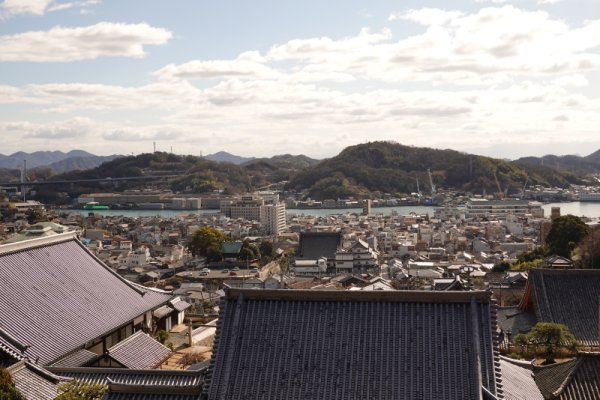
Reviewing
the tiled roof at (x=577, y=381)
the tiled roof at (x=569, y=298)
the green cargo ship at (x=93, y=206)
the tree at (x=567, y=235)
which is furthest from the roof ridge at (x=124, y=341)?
the green cargo ship at (x=93, y=206)

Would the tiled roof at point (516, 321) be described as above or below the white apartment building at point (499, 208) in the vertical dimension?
above

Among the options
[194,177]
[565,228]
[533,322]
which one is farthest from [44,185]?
[533,322]

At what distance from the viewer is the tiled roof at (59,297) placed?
9.76 metres

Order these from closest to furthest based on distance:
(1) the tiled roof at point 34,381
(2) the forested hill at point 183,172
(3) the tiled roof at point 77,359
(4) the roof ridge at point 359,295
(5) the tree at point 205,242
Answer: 1. (4) the roof ridge at point 359,295
2. (1) the tiled roof at point 34,381
3. (3) the tiled roof at point 77,359
4. (5) the tree at point 205,242
5. (2) the forested hill at point 183,172

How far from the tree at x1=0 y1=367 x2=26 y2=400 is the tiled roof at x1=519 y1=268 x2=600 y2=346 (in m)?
10.0

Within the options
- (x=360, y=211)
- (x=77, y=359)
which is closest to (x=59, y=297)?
(x=77, y=359)

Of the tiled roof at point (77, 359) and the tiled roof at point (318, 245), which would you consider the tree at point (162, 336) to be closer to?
the tiled roof at point (77, 359)

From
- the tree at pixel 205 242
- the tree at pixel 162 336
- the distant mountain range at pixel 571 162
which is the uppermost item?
the distant mountain range at pixel 571 162

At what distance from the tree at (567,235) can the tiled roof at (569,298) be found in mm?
15664

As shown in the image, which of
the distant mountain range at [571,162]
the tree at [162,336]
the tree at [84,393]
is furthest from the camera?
the distant mountain range at [571,162]

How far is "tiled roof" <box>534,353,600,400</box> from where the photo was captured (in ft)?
27.8

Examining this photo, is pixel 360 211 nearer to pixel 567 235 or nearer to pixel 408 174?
pixel 408 174

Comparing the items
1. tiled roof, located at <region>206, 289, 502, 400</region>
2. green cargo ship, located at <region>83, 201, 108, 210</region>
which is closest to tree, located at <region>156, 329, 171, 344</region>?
tiled roof, located at <region>206, 289, 502, 400</region>

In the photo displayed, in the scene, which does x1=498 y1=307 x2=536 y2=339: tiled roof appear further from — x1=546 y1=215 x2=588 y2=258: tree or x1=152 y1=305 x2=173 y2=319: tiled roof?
x1=546 y1=215 x2=588 y2=258: tree
